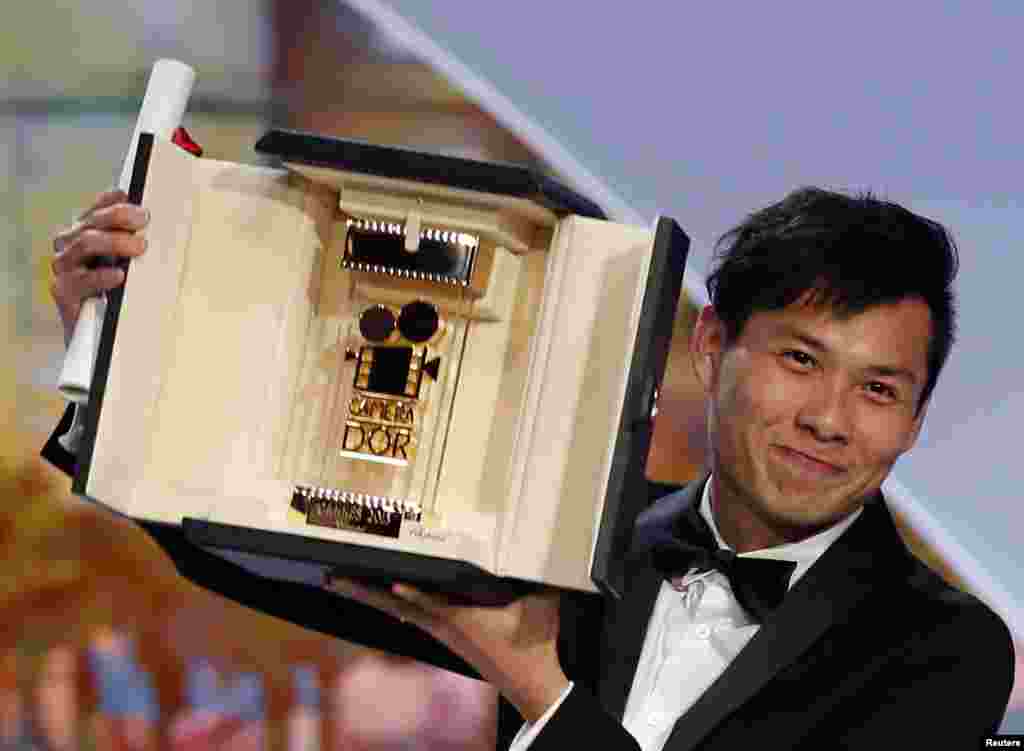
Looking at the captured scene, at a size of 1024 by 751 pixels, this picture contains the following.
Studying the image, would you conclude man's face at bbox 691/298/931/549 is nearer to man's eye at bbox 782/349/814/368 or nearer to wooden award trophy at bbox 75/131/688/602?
man's eye at bbox 782/349/814/368

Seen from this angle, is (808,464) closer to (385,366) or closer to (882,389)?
(882,389)

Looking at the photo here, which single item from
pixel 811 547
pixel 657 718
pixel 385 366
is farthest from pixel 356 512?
pixel 811 547

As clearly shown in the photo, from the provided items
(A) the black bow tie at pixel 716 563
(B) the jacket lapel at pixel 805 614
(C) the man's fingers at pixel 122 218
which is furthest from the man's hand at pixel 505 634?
(C) the man's fingers at pixel 122 218

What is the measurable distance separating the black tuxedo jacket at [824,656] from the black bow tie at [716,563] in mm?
33

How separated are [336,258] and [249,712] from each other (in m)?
1.45

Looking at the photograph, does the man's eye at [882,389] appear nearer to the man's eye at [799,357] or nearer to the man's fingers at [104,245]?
the man's eye at [799,357]

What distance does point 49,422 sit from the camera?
2.88 metres

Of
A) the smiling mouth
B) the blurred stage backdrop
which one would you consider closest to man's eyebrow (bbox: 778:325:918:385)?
the smiling mouth

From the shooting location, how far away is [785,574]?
166cm

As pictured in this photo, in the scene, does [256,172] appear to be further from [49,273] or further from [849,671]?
[49,273]

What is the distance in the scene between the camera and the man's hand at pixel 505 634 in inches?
54.8

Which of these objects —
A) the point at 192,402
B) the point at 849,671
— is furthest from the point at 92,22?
the point at 849,671

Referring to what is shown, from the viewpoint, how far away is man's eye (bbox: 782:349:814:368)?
5.36 feet

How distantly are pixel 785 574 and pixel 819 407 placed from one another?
0.21m
